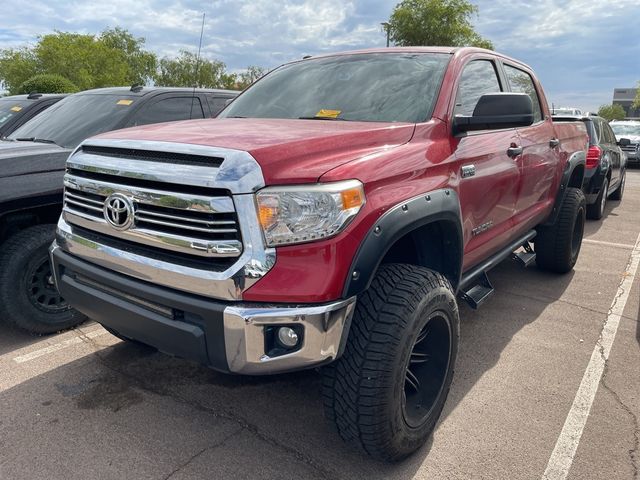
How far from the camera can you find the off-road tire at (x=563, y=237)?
4816 mm

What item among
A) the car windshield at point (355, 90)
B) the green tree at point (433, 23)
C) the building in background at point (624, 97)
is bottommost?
the building in background at point (624, 97)

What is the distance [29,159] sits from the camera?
355cm

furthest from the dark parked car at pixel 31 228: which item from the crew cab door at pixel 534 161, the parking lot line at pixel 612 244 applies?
the parking lot line at pixel 612 244

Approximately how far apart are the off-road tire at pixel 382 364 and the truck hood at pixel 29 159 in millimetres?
2595

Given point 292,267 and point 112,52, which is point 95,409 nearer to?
point 292,267

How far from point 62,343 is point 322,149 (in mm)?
2598

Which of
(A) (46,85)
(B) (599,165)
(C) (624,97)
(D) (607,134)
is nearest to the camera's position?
(B) (599,165)

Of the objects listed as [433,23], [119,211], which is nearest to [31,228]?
[119,211]

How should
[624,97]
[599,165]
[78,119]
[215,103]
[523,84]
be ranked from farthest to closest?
[624,97], [599,165], [215,103], [78,119], [523,84]

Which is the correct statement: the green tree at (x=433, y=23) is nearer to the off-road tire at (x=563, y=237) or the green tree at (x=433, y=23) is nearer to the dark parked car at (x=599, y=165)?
the dark parked car at (x=599, y=165)

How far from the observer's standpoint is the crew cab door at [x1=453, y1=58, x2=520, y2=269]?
9.47ft

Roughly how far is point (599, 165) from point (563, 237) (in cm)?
337

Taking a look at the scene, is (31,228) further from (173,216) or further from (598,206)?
(598,206)

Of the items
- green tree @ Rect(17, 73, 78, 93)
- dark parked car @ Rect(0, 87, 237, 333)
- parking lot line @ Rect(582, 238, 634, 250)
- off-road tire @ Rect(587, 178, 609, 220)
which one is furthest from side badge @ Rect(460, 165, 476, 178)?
green tree @ Rect(17, 73, 78, 93)
